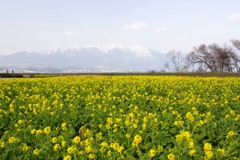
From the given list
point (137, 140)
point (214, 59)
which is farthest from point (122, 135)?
point (214, 59)

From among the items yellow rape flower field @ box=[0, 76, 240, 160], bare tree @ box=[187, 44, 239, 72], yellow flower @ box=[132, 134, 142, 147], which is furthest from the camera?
bare tree @ box=[187, 44, 239, 72]

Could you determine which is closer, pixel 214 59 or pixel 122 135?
pixel 122 135

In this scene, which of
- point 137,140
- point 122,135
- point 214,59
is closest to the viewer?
point 137,140

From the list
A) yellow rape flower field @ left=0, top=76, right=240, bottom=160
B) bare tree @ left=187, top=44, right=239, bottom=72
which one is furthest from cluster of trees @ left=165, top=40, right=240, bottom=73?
yellow rape flower field @ left=0, top=76, right=240, bottom=160

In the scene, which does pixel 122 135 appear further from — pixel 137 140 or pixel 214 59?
pixel 214 59

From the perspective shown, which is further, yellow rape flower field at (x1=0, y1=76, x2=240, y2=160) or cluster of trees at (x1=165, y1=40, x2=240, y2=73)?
cluster of trees at (x1=165, y1=40, x2=240, y2=73)

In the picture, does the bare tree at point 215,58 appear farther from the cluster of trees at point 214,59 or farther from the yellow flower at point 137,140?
the yellow flower at point 137,140

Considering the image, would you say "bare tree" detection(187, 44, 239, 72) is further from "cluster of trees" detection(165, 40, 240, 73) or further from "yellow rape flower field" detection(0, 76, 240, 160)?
"yellow rape flower field" detection(0, 76, 240, 160)

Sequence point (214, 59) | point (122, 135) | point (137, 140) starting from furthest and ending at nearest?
point (214, 59)
point (122, 135)
point (137, 140)

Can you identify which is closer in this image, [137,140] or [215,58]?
[137,140]

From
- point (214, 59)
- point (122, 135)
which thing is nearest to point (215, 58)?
point (214, 59)

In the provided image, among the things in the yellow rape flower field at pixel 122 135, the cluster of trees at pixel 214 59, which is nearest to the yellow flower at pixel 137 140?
the yellow rape flower field at pixel 122 135

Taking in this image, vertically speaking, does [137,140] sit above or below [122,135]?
above

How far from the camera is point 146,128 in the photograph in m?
7.22
